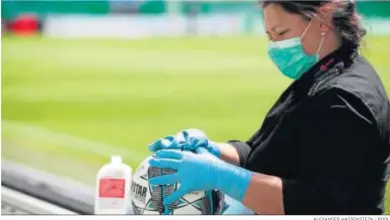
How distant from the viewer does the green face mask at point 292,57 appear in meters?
1.65

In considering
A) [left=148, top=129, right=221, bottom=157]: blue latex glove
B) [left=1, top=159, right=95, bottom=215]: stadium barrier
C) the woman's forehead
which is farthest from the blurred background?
[left=148, top=129, right=221, bottom=157]: blue latex glove

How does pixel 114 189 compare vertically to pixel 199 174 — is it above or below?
Answer: below

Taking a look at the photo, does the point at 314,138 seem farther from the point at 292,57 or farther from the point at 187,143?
the point at 187,143

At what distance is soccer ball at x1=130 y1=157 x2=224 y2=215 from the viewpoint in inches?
65.3

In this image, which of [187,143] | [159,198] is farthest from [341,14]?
[159,198]

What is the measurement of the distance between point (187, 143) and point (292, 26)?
0.38 m

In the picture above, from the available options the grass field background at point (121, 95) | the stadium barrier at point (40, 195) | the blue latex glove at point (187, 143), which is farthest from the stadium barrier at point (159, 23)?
the blue latex glove at point (187, 143)

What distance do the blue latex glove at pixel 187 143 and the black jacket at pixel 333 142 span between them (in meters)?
0.17

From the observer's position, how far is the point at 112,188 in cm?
184

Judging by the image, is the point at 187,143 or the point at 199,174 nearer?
the point at 199,174

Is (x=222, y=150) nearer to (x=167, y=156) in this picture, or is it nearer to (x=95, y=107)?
(x=167, y=156)

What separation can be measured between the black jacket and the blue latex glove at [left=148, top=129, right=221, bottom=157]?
17 centimetres

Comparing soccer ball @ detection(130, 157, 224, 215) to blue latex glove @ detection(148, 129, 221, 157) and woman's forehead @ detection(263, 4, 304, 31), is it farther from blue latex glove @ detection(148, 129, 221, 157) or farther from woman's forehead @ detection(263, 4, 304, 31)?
woman's forehead @ detection(263, 4, 304, 31)

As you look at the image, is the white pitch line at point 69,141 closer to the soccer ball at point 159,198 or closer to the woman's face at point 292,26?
the soccer ball at point 159,198
